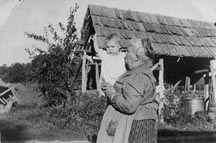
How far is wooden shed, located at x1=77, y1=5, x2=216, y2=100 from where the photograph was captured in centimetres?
1121

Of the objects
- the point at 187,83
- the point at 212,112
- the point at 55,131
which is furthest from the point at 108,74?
the point at 187,83

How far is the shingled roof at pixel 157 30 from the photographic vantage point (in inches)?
440

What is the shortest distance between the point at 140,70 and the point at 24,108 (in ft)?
38.6

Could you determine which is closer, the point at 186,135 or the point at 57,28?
the point at 186,135

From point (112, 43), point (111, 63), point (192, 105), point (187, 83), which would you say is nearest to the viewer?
point (112, 43)

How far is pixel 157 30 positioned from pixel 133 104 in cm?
1055

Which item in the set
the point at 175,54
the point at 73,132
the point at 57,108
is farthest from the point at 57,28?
the point at 175,54

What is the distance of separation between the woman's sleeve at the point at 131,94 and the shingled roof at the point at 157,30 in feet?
26.5

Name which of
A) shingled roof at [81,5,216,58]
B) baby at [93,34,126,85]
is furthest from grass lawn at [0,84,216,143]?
baby at [93,34,126,85]

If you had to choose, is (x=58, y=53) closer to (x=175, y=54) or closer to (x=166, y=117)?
(x=166, y=117)

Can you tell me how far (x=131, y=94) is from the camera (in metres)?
2.03

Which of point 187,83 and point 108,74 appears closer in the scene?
point 108,74

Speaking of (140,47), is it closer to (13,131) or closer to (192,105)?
(13,131)

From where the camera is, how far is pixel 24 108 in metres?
13.1
